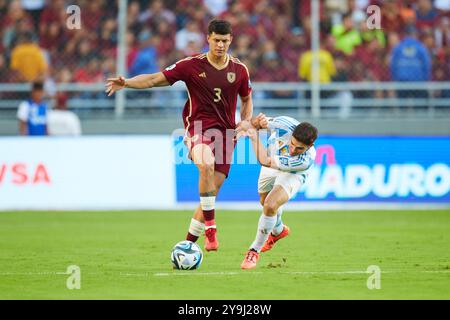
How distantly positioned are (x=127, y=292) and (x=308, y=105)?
35.7 feet

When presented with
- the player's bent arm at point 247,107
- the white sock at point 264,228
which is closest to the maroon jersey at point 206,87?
the player's bent arm at point 247,107

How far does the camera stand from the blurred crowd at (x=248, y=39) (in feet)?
64.0

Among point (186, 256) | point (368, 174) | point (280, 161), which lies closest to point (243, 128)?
point (280, 161)

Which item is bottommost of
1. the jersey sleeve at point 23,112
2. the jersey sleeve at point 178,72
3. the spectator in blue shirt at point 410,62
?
the jersey sleeve at point 23,112

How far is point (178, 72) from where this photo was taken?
11.7 m

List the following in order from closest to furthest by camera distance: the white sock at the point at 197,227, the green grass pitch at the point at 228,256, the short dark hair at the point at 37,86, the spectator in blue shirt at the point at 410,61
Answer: the green grass pitch at the point at 228,256, the white sock at the point at 197,227, the short dark hair at the point at 37,86, the spectator in blue shirt at the point at 410,61

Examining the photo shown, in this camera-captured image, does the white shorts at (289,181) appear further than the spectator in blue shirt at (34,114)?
No

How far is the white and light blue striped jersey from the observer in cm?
1129

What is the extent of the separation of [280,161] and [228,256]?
147 centimetres

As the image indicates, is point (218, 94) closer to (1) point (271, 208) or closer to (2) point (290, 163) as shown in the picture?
(2) point (290, 163)

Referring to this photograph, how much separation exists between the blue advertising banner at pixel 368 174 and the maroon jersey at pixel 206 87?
640 centimetres

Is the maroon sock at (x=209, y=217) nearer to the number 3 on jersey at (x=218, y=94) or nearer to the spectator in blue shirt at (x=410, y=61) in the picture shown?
the number 3 on jersey at (x=218, y=94)

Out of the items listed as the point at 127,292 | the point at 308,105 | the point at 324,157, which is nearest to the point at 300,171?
the point at 127,292

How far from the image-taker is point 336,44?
1961cm
